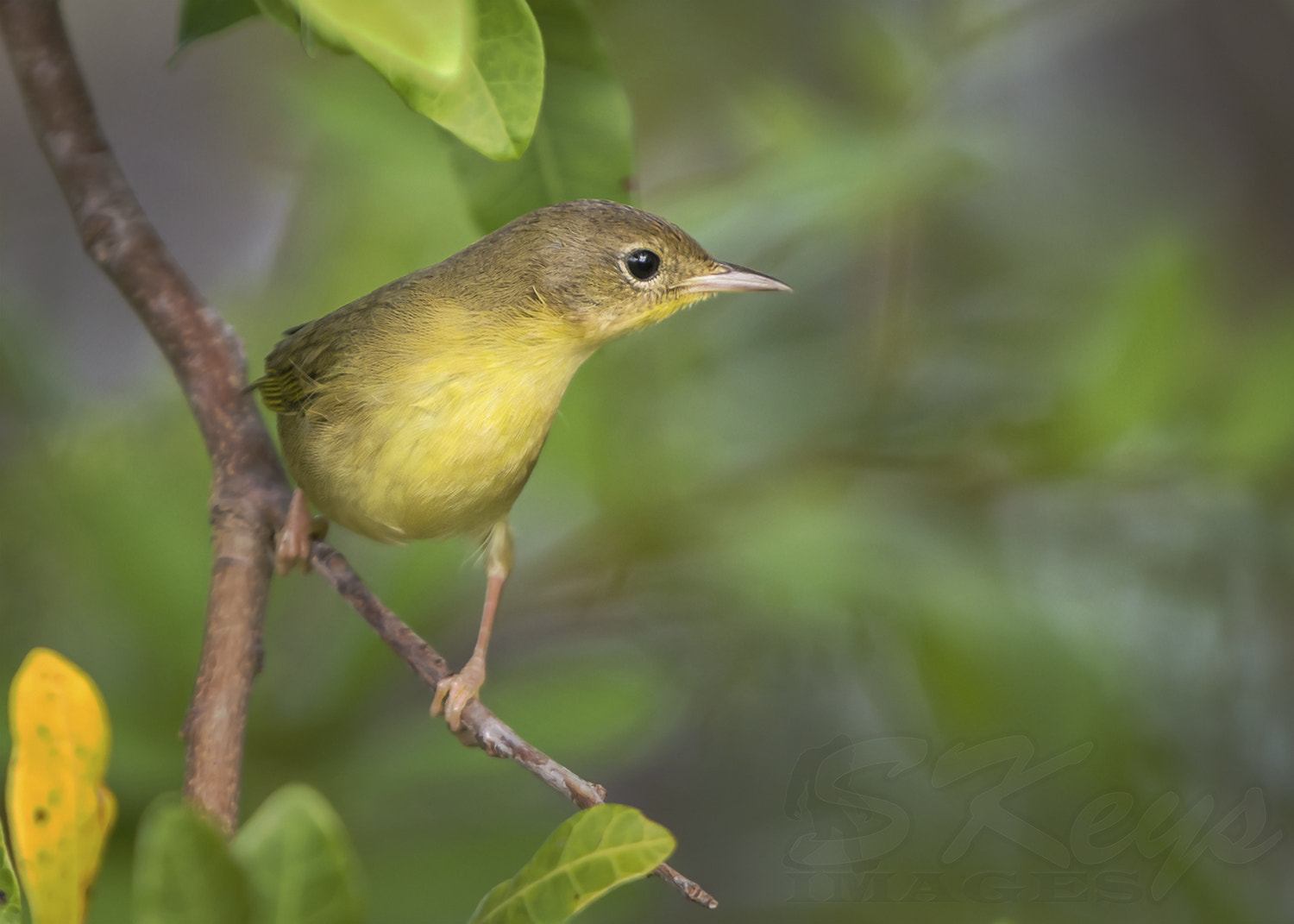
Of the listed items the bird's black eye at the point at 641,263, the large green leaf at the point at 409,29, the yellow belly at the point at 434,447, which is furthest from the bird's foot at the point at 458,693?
the large green leaf at the point at 409,29

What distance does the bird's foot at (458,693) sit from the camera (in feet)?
6.28

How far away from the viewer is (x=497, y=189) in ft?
5.24

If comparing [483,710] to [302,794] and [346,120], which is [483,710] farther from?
[346,120]

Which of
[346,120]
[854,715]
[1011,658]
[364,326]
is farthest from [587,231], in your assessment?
[854,715]

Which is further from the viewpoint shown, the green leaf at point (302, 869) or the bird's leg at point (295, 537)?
the bird's leg at point (295, 537)

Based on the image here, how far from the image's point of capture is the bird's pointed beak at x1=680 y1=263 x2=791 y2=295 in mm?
2049

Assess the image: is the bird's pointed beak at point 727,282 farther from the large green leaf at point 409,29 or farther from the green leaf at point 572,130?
the large green leaf at point 409,29

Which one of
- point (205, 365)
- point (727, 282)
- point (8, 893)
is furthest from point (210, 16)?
point (8, 893)

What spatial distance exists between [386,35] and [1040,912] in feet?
8.23

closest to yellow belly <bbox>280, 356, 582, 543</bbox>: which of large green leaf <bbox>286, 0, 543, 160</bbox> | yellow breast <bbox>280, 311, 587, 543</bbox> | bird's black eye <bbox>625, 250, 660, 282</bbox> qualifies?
yellow breast <bbox>280, 311, 587, 543</bbox>

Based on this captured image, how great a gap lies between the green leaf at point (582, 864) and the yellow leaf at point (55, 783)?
337 millimetres

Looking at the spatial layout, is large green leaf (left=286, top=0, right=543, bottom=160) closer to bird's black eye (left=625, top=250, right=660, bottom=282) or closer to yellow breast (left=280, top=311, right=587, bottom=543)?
Answer: yellow breast (left=280, top=311, right=587, bottom=543)

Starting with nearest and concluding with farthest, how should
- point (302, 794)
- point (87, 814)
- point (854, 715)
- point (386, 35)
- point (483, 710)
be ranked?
point (386, 35), point (302, 794), point (87, 814), point (483, 710), point (854, 715)

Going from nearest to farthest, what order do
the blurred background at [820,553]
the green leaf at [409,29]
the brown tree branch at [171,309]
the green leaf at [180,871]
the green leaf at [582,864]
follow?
the green leaf at [409,29], the green leaf at [180,871], the green leaf at [582,864], the brown tree branch at [171,309], the blurred background at [820,553]
